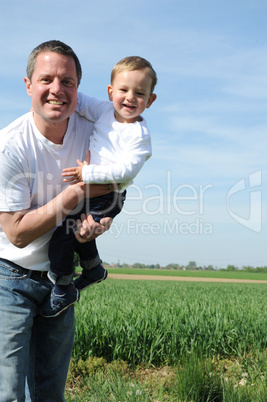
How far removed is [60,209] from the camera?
256 centimetres

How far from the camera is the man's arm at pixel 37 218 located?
2.56 meters

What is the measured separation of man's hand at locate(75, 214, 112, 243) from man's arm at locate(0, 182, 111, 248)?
13cm

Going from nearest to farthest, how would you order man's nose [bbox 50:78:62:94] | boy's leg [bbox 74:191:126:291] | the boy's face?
man's nose [bbox 50:78:62:94]
boy's leg [bbox 74:191:126:291]
the boy's face

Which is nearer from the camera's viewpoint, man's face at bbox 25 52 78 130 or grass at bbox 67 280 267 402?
man's face at bbox 25 52 78 130

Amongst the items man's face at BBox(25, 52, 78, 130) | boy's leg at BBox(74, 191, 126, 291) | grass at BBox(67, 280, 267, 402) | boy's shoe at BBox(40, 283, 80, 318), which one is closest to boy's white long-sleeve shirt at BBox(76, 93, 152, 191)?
boy's leg at BBox(74, 191, 126, 291)

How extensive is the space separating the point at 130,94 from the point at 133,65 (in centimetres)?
21

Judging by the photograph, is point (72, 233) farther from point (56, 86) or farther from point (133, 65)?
point (133, 65)

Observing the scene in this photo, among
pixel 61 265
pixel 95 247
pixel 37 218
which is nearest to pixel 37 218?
pixel 37 218

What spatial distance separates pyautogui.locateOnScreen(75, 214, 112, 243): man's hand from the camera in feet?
Result: 8.80

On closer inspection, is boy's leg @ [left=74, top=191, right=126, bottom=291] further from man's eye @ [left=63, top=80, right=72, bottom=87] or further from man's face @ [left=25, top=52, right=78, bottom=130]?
man's eye @ [left=63, top=80, right=72, bottom=87]

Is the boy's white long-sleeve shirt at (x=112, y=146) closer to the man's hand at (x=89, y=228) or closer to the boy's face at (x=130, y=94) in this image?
the boy's face at (x=130, y=94)

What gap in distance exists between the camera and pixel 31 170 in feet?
8.73

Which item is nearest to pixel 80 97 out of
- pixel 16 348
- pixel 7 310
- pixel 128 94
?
pixel 128 94

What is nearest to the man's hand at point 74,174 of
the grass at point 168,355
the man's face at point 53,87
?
the man's face at point 53,87
